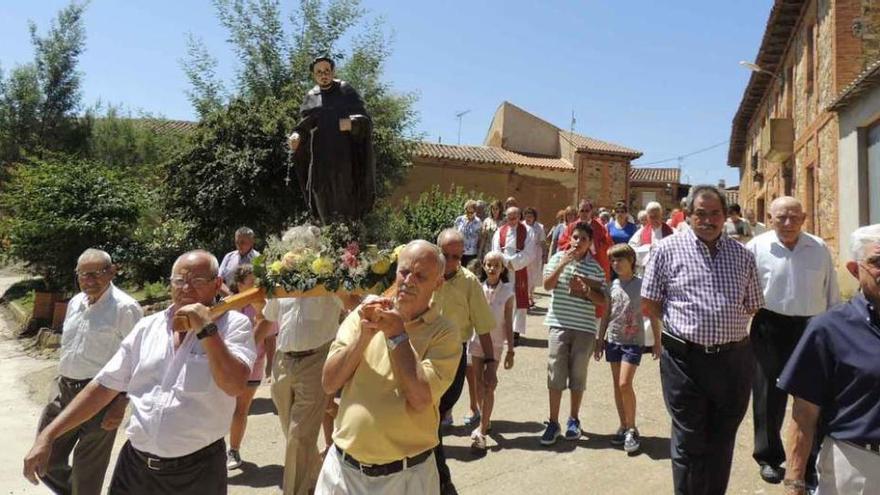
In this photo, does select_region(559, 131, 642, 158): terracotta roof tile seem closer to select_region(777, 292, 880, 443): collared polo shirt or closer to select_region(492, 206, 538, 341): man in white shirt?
select_region(492, 206, 538, 341): man in white shirt

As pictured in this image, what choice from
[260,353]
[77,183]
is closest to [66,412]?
[260,353]

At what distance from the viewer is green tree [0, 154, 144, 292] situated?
1407 centimetres

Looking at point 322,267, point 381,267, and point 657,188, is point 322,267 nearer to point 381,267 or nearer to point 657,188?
point 381,267

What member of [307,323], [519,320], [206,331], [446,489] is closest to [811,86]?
[519,320]

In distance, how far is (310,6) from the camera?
2181cm

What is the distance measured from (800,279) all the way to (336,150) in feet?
12.2

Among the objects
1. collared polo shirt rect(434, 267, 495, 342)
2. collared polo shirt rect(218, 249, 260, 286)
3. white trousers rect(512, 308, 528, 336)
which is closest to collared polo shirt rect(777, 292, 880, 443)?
collared polo shirt rect(434, 267, 495, 342)

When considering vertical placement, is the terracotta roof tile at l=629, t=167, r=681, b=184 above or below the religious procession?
above

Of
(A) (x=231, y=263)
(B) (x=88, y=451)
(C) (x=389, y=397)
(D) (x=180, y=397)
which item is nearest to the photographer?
(C) (x=389, y=397)

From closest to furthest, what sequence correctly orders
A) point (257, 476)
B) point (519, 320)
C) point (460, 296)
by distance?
point (460, 296) → point (257, 476) → point (519, 320)

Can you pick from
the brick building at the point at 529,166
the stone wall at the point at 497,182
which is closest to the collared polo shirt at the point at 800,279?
the brick building at the point at 529,166

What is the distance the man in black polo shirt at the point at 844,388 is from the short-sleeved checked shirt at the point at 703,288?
4.22 ft

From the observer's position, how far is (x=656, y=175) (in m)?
50.6

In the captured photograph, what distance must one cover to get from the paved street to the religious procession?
0.04 meters
